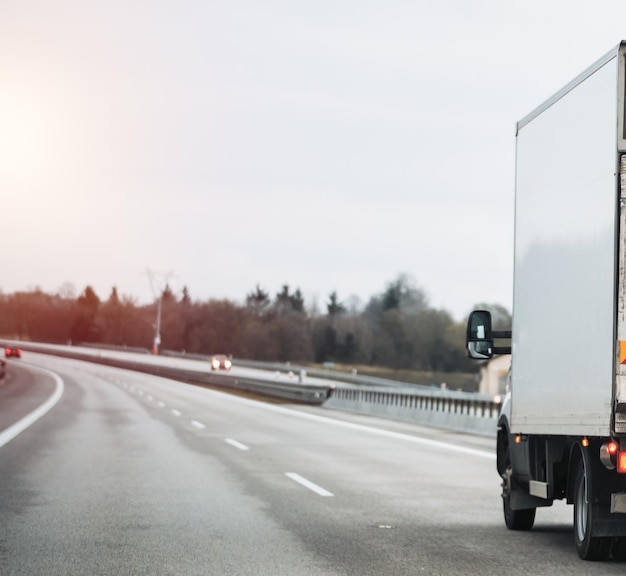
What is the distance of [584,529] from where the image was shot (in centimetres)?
790

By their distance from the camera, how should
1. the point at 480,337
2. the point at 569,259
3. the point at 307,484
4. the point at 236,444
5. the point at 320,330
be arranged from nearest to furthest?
the point at 569,259 < the point at 480,337 < the point at 307,484 < the point at 236,444 < the point at 320,330

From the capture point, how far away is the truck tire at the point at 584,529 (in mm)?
7707

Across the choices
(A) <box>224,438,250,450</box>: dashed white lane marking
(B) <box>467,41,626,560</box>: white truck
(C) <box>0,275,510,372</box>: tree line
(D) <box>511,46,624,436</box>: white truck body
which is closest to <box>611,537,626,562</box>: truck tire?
(B) <box>467,41,626,560</box>: white truck

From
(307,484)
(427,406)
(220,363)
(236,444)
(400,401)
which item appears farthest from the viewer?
(220,363)

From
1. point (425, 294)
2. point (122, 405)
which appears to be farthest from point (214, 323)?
point (122, 405)

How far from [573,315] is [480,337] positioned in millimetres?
1958

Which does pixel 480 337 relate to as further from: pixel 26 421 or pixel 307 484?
pixel 26 421

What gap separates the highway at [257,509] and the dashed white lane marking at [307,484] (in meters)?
0.03

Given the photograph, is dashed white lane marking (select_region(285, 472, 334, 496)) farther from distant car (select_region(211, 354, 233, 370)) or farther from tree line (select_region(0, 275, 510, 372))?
tree line (select_region(0, 275, 510, 372))

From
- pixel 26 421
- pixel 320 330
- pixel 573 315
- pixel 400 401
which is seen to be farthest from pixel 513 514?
pixel 320 330

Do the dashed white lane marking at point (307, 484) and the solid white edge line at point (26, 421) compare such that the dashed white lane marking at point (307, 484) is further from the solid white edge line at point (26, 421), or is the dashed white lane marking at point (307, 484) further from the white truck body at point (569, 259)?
the solid white edge line at point (26, 421)

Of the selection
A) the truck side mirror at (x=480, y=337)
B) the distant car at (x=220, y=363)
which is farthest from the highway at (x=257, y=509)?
the distant car at (x=220, y=363)

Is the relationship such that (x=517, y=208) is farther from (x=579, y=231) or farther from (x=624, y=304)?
(x=624, y=304)

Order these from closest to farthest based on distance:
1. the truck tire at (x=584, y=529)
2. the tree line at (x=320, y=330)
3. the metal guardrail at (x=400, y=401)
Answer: the truck tire at (x=584, y=529), the metal guardrail at (x=400, y=401), the tree line at (x=320, y=330)
